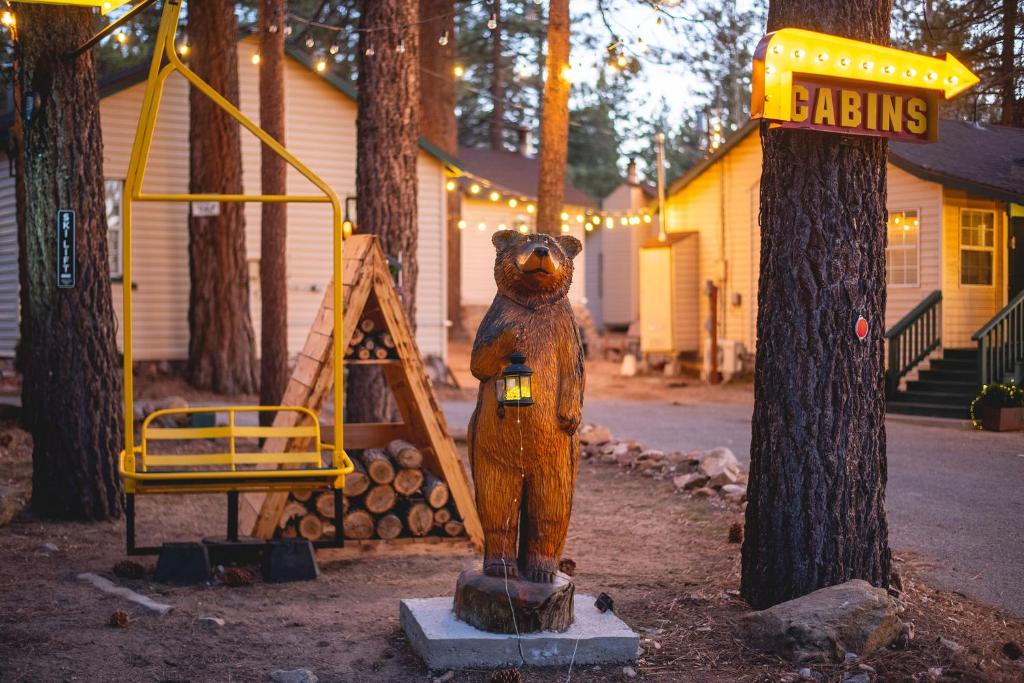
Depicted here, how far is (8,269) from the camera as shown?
62.2ft

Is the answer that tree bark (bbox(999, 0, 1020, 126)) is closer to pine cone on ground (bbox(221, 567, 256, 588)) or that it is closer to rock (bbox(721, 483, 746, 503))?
rock (bbox(721, 483, 746, 503))

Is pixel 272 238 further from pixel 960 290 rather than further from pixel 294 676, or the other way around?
pixel 960 290

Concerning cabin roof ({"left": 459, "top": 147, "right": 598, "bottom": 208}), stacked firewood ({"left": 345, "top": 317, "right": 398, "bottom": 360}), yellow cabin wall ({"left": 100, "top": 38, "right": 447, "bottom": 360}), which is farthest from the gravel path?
cabin roof ({"left": 459, "top": 147, "right": 598, "bottom": 208})

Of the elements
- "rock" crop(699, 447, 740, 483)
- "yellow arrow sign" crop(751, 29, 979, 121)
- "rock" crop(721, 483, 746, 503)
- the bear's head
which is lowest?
"rock" crop(721, 483, 746, 503)

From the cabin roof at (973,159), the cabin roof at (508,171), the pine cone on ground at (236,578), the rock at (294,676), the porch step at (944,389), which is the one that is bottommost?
the rock at (294,676)

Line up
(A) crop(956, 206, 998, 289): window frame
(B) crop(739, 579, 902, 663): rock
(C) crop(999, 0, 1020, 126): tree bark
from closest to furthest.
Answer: (B) crop(739, 579, 902, 663): rock, (C) crop(999, 0, 1020, 126): tree bark, (A) crop(956, 206, 998, 289): window frame

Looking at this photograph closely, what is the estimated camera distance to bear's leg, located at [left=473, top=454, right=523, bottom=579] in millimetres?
5035

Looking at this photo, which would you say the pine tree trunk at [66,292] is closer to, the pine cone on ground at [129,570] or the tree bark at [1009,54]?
the pine cone on ground at [129,570]

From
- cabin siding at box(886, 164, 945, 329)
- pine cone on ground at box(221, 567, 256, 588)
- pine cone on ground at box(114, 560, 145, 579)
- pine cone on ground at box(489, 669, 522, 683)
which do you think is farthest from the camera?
cabin siding at box(886, 164, 945, 329)

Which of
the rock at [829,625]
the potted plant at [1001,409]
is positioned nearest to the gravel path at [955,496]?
the potted plant at [1001,409]

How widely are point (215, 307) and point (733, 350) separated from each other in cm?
992

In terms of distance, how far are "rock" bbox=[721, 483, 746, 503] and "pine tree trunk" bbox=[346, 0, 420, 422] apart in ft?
9.50

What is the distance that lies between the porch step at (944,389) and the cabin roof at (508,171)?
1523 cm

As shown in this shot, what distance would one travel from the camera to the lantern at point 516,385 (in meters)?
4.83
